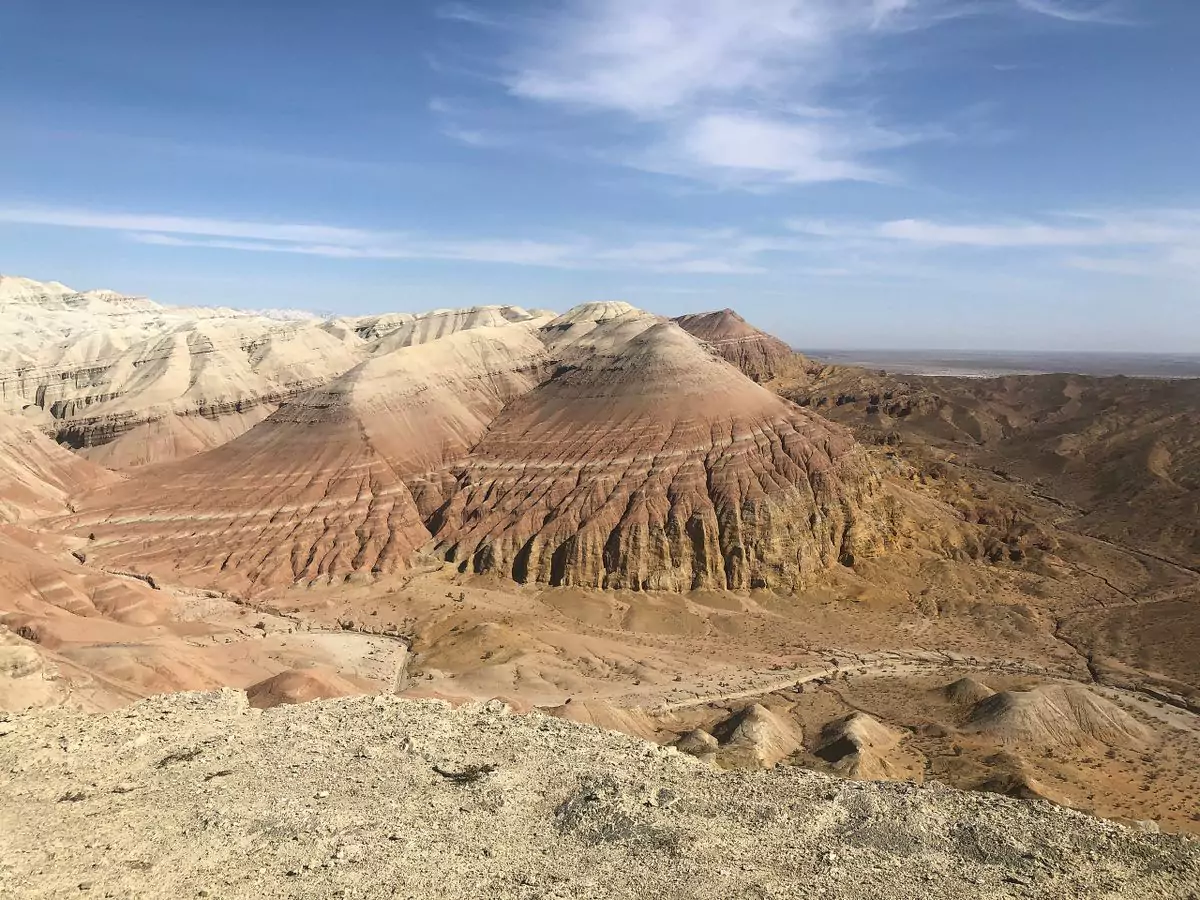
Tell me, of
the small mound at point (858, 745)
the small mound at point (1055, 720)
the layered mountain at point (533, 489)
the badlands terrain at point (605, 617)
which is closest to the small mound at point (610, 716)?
the badlands terrain at point (605, 617)

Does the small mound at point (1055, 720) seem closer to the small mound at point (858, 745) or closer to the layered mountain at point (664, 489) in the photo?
the small mound at point (858, 745)

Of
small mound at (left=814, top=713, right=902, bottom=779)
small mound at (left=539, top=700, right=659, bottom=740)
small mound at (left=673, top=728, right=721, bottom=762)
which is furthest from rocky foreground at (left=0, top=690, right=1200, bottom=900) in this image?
small mound at (left=814, top=713, right=902, bottom=779)

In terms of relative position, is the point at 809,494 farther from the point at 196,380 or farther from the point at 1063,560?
the point at 196,380

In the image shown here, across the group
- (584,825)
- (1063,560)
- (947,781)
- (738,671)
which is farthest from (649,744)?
(1063,560)

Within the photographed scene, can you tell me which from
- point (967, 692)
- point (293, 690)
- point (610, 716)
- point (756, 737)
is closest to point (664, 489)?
point (967, 692)

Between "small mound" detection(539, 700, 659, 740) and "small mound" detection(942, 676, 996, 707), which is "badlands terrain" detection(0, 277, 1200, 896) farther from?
"small mound" detection(942, 676, 996, 707)

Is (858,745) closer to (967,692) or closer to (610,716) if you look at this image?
(610,716)
